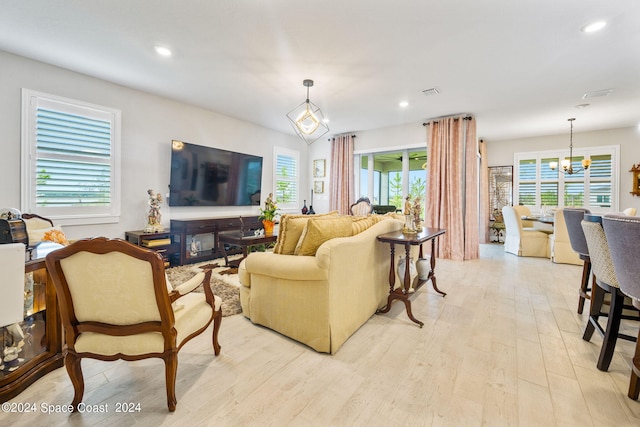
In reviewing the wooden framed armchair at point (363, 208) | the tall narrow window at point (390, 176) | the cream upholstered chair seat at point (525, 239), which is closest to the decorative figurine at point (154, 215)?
the wooden framed armchair at point (363, 208)

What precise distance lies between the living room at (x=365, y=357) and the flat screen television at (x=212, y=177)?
0.71ft

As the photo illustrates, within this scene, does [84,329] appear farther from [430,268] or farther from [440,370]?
[430,268]

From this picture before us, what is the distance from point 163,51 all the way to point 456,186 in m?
4.98

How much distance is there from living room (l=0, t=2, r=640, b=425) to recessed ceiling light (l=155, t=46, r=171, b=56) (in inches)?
30.3

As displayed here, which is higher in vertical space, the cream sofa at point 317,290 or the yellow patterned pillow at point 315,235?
the yellow patterned pillow at point 315,235

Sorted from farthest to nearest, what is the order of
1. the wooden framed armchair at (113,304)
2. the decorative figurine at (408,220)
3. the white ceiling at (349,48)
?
1. the decorative figurine at (408,220)
2. the white ceiling at (349,48)
3. the wooden framed armchair at (113,304)

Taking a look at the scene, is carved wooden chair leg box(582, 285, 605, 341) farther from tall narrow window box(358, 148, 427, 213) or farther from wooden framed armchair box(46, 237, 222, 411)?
tall narrow window box(358, 148, 427, 213)

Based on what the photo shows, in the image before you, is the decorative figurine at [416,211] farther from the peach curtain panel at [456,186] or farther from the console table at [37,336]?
the console table at [37,336]

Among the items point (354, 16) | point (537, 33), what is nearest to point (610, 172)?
point (537, 33)

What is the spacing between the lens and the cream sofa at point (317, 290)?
194 cm

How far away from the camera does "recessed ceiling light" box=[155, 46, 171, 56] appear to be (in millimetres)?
2977

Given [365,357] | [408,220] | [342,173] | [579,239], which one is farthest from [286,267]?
[342,173]

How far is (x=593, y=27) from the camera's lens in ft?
8.29

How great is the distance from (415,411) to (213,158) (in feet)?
15.7
